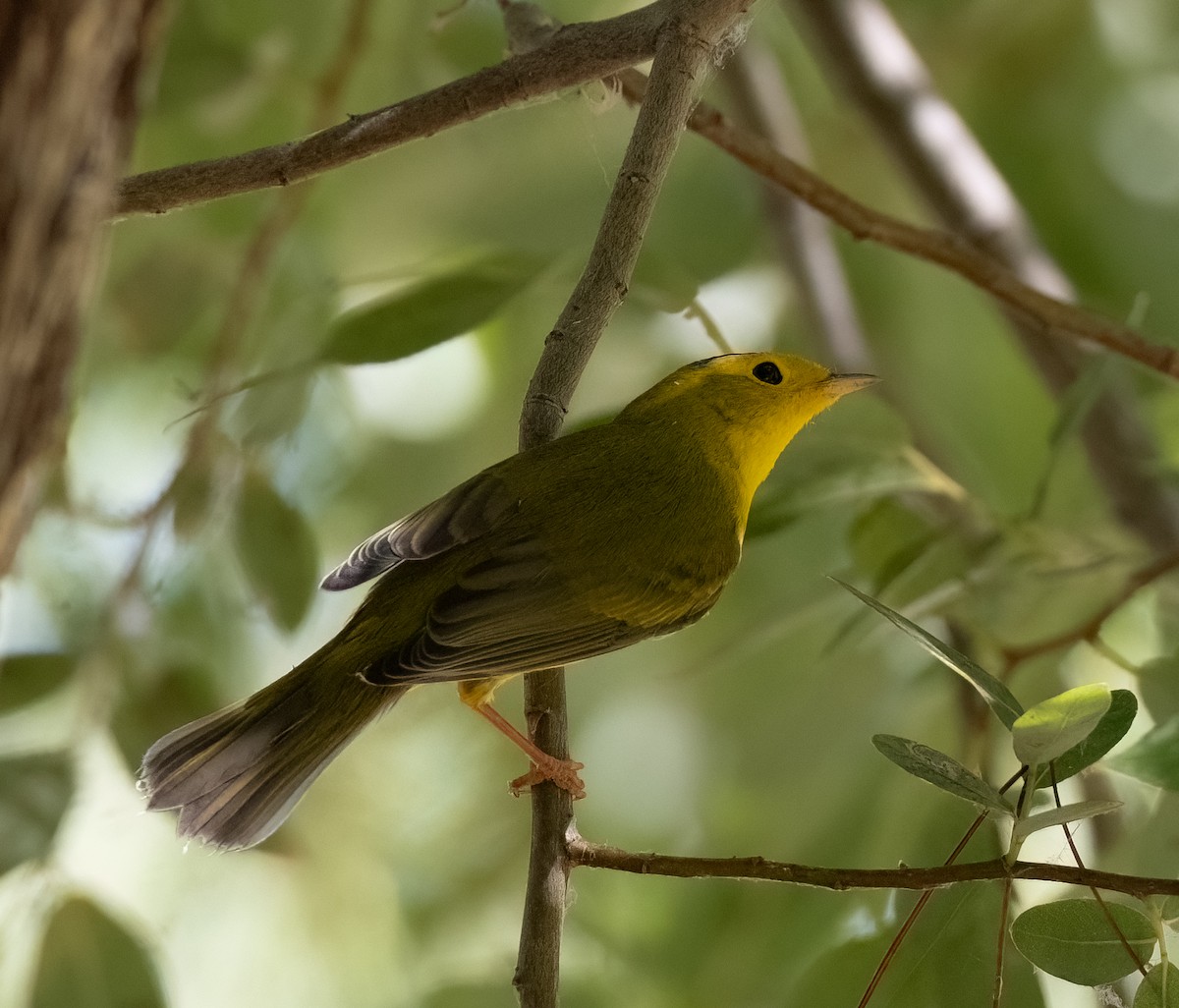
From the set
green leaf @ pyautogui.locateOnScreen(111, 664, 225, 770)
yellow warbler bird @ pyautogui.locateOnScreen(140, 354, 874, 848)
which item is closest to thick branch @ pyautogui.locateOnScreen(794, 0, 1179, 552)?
yellow warbler bird @ pyautogui.locateOnScreen(140, 354, 874, 848)

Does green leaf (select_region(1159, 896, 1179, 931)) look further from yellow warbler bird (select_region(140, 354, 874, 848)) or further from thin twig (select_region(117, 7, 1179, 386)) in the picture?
thin twig (select_region(117, 7, 1179, 386))

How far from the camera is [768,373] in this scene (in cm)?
243

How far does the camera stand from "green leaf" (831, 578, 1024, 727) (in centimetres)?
127

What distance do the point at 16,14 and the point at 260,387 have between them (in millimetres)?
1426

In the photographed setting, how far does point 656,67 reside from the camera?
1651mm

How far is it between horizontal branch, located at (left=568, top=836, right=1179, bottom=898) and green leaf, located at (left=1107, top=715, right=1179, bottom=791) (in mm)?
175

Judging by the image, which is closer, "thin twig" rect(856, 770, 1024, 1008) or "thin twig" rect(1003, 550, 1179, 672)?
"thin twig" rect(856, 770, 1024, 1008)

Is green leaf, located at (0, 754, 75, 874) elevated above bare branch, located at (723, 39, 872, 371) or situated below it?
below

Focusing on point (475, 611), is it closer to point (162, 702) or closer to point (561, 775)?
point (561, 775)

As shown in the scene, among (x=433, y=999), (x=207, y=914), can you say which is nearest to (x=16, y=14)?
(x=433, y=999)

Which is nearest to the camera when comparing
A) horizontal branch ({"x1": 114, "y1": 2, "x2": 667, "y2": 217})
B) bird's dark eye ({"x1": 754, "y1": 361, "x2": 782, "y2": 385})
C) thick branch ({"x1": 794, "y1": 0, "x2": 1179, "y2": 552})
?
horizontal branch ({"x1": 114, "y1": 2, "x2": 667, "y2": 217})

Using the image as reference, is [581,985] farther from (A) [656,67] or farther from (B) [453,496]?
(A) [656,67]

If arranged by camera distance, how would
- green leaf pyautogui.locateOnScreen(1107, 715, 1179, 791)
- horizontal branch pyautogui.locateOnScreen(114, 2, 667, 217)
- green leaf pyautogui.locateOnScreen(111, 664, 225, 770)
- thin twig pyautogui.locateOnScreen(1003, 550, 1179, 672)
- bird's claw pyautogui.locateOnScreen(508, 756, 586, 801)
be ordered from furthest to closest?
1. green leaf pyautogui.locateOnScreen(111, 664, 225, 770)
2. thin twig pyautogui.locateOnScreen(1003, 550, 1179, 672)
3. bird's claw pyautogui.locateOnScreen(508, 756, 586, 801)
4. horizontal branch pyautogui.locateOnScreen(114, 2, 667, 217)
5. green leaf pyautogui.locateOnScreen(1107, 715, 1179, 791)

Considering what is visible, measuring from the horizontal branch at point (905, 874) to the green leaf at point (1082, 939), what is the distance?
9 cm
